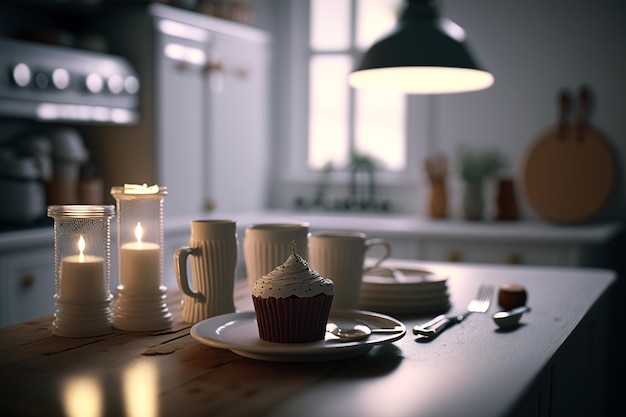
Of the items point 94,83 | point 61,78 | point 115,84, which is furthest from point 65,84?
point 115,84

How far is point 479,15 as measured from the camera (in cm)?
399

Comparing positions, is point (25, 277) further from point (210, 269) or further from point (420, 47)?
point (420, 47)

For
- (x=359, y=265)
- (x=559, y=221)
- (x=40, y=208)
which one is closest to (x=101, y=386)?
(x=359, y=265)

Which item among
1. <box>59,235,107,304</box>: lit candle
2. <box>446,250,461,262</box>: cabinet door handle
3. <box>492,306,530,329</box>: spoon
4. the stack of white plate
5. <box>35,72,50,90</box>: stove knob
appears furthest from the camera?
<box>446,250,461,262</box>: cabinet door handle

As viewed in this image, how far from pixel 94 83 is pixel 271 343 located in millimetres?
2258

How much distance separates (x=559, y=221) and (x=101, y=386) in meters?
3.00

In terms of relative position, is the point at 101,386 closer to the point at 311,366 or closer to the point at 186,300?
the point at 311,366

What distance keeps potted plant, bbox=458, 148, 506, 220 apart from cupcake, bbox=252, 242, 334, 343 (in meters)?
2.69

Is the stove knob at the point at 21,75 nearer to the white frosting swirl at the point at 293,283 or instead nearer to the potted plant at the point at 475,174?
the white frosting swirl at the point at 293,283

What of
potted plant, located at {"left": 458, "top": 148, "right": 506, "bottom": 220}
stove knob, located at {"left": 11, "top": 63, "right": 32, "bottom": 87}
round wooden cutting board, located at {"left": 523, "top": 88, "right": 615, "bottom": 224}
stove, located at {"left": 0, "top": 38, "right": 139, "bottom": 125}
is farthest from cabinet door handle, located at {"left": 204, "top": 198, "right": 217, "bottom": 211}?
round wooden cutting board, located at {"left": 523, "top": 88, "right": 615, "bottom": 224}

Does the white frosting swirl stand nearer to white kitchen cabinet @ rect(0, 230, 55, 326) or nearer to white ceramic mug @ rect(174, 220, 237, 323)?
white ceramic mug @ rect(174, 220, 237, 323)

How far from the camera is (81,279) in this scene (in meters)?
1.31

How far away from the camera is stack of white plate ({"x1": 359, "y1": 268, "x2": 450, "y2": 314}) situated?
1562 millimetres

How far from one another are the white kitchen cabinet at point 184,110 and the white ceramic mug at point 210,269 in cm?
207
